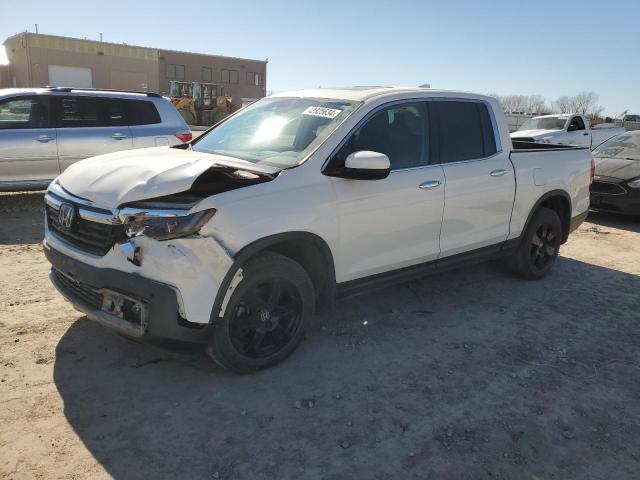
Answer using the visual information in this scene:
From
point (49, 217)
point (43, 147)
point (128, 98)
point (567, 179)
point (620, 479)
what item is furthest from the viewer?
point (128, 98)

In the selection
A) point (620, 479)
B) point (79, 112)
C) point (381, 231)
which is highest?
point (79, 112)

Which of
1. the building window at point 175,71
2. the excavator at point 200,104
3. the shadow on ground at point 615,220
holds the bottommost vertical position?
the shadow on ground at point 615,220

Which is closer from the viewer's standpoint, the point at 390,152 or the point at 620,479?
the point at 620,479

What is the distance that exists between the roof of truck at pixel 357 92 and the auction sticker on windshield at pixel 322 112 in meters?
0.18

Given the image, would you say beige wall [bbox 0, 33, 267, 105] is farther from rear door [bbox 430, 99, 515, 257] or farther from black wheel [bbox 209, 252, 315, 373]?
black wheel [bbox 209, 252, 315, 373]

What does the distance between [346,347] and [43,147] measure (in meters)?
6.06

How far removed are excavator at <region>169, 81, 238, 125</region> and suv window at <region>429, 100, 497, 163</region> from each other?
25.6 metres

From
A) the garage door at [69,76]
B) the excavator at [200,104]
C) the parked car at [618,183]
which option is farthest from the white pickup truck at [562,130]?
the garage door at [69,76]

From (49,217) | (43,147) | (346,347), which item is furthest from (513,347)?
(43,147)

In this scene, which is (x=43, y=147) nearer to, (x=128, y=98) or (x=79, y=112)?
(x=79, y=112)

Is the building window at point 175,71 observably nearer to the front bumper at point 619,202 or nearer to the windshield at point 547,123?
the windshield at point 547,123

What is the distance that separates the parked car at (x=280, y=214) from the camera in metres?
2.93

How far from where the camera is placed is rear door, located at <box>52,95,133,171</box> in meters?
7.72

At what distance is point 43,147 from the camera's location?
24.8ft
